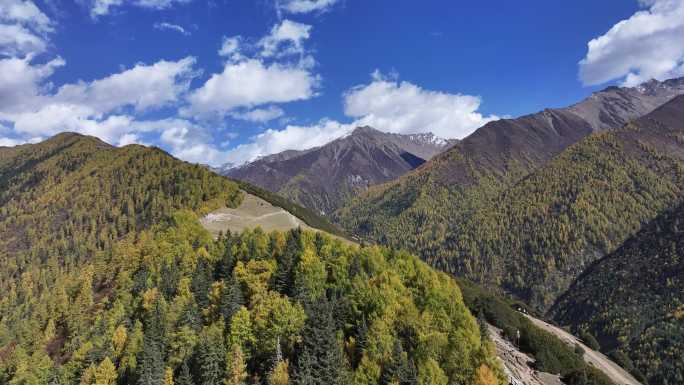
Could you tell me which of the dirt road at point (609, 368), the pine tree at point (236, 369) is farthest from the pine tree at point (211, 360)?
the dirt road at point (609, 368)

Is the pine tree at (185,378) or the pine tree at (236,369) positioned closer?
the pine tree at (185,378)

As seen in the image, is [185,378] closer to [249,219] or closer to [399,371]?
[399,371]

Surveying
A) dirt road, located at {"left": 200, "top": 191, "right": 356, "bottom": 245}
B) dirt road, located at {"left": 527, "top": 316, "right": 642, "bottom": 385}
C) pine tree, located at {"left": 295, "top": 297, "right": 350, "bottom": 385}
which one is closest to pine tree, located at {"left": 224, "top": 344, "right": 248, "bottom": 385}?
pine tree, located at {"left": 295, "top": 297, "right": 350, "bottom": 385}

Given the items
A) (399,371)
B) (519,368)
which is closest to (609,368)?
(519,368)

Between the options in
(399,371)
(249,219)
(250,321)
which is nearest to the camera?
(399,371)

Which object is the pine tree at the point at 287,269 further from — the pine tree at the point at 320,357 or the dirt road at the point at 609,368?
the dirt road at the point at 609,368

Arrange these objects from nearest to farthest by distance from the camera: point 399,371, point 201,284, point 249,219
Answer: point 399,371, point 201,284, point 249,219

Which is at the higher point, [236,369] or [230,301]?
[230,301]

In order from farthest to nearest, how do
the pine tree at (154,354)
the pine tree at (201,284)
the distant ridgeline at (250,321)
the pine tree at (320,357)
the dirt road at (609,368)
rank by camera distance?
the dirt road at (609,368) → the pine tree at (201,284) → the pine tree at (154,354) → the distant ridgeline at (250,321) → the pine tree at (320,357)

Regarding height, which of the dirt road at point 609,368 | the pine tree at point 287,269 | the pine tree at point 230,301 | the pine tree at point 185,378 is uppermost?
the pine tree at point 287,269

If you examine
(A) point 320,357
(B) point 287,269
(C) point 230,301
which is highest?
(B) point 287,269

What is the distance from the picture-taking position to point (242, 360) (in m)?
64.2

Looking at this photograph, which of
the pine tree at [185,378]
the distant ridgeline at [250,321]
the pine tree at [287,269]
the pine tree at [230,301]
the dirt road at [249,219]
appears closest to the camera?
the pine tree at [185,378]

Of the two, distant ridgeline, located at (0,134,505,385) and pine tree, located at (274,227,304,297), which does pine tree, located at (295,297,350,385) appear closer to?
distant ridgeline, located at (0,134,505,385)
